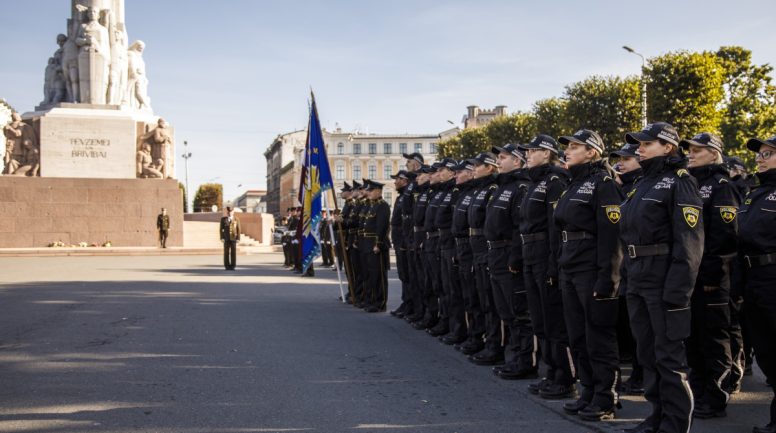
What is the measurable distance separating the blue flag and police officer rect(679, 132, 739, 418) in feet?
31.1

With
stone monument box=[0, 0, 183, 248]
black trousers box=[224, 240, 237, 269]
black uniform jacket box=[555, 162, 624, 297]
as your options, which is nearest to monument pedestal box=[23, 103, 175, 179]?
stone monument box=[0, 0, 183, 248]

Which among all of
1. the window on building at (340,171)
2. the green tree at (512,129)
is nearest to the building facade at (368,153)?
the window on building at (340,171)

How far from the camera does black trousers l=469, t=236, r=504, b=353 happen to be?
8305 millimetres

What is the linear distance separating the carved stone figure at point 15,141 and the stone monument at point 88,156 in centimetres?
4

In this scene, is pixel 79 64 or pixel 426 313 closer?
pixel 426 313

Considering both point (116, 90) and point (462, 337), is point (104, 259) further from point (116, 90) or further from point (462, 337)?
point (462, 337)

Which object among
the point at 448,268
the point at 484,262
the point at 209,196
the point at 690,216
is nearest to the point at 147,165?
the point at 448,268

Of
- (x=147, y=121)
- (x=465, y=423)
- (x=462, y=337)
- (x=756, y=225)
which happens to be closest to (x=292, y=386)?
(x=465, y=423)

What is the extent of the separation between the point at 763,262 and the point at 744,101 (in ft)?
157

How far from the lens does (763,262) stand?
5594 mm

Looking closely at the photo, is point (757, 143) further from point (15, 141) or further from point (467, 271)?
point (15, 141)

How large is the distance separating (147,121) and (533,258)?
3124 centimetres

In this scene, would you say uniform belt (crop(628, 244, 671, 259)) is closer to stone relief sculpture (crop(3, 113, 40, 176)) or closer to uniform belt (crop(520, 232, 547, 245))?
uniform belt (crop(520, 232, 547, 245))

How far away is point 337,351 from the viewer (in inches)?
351
